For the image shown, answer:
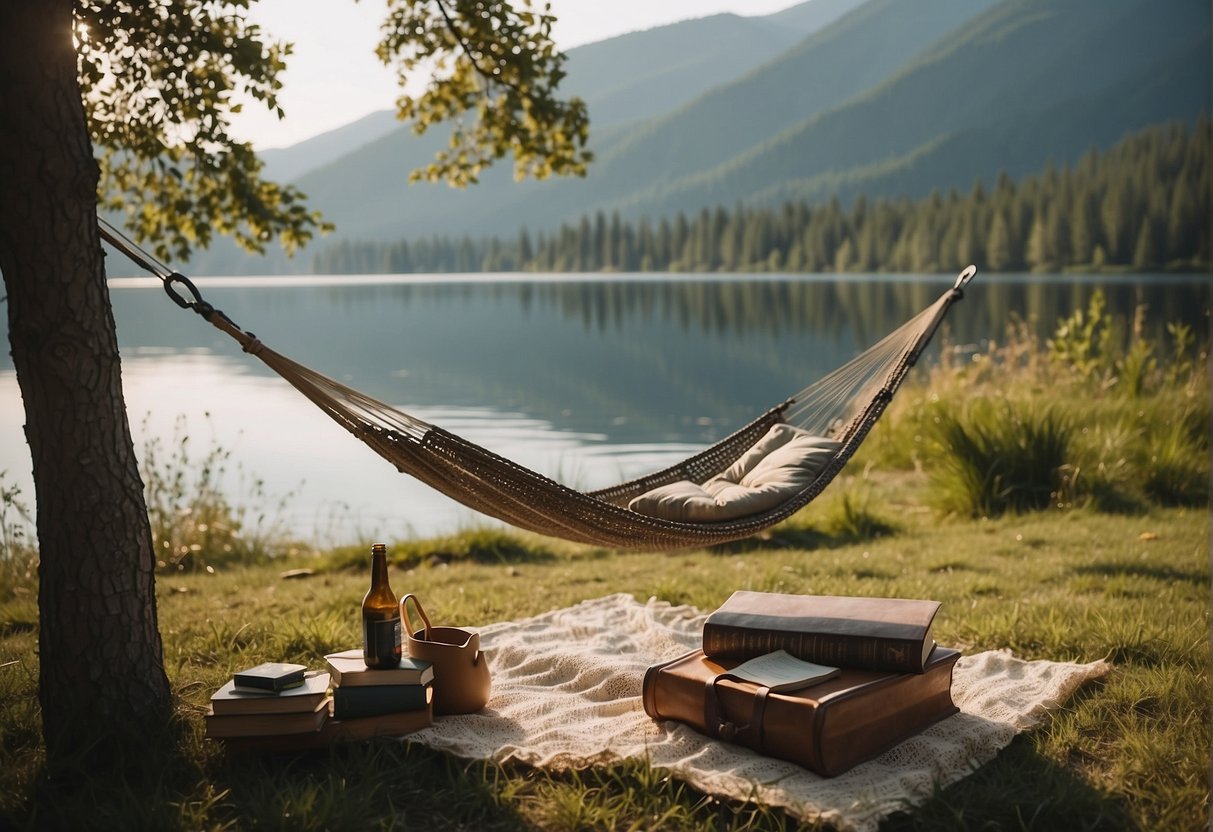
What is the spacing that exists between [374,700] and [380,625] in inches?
5.8

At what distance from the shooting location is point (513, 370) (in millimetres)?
15586

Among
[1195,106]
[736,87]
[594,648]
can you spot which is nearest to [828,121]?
[736,87]

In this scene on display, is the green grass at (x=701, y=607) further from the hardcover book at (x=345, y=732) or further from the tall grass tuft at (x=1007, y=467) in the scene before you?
the tall grass tuft at (x=1007, y=467)

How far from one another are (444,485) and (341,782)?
0.75 metres

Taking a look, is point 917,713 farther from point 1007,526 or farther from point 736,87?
point 736,87

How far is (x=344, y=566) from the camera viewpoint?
4.23m

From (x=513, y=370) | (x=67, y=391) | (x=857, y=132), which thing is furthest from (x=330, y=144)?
(x=67, y=391)

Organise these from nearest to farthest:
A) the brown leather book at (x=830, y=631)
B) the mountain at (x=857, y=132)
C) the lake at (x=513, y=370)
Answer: the brown leather book at (x=830, y=631) → the lake at (x=513, y=370) → the mountain at (x=857, y=132)

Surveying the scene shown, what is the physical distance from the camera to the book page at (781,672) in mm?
2002

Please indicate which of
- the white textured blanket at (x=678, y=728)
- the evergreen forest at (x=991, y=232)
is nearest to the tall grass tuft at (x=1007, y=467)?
the white textured blanket at (x=678, y=728)

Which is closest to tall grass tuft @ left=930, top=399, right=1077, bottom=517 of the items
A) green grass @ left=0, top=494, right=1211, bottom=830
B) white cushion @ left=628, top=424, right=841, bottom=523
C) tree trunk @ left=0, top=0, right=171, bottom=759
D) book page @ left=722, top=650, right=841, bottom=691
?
green grass @ left=0, top=494, right=1211, bottom=830

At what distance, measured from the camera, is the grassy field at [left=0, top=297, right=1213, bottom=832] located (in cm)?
183

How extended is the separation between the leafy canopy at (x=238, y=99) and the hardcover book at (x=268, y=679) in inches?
67.3

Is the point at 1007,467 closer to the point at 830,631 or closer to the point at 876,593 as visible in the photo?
the point at 876,593
